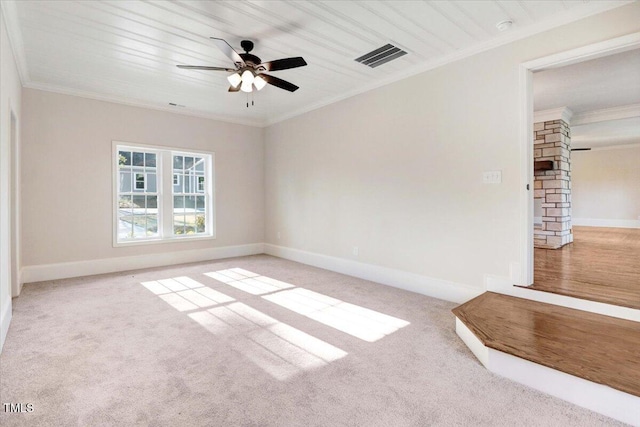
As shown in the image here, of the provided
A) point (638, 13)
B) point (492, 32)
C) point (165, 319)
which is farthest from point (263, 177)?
point (638, 13)

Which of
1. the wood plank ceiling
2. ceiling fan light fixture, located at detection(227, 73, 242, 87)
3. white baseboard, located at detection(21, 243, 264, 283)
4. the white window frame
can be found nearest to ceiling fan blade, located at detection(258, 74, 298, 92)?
ceiling fan light fixture, located at detection(227, 73, 242, 87)

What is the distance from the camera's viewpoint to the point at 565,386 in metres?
1.89

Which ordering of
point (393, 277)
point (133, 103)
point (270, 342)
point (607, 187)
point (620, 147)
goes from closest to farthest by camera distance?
1. point (270, 342)
2. point (393, 277)
3. point (133, 103)
4. point (620, 147)
5. point (607, 187)

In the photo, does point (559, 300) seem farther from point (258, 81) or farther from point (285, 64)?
point (258, 81)

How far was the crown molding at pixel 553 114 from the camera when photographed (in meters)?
5.62

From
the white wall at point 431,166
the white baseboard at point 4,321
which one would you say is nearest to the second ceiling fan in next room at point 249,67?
the white wall at point 431,166

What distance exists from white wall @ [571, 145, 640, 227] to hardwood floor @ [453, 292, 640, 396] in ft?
30.9

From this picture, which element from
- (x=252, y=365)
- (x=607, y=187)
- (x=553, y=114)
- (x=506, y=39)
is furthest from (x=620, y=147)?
(x=252, y=365)

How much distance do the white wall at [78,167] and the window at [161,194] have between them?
184 mm

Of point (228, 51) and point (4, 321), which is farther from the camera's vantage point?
point (228, 51)

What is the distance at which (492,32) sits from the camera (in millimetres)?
3152

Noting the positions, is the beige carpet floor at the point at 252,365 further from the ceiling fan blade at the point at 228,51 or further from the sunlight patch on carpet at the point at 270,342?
the ceiling fan blade at the point at 228,51

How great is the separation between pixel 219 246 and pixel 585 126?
7.99 m

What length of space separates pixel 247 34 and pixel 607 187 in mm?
11428
